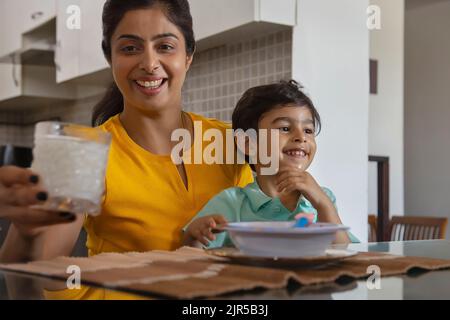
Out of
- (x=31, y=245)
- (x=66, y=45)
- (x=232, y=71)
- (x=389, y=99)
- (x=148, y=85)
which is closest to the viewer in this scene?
(x=31, y=245)

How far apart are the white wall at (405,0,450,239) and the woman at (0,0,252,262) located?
4820mm

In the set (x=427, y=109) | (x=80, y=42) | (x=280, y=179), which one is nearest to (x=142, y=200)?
(x=280, y=179)

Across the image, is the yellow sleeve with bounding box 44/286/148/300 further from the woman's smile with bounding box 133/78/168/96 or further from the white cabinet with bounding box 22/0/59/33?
the white cabinet with bounding box 22/0/59/33

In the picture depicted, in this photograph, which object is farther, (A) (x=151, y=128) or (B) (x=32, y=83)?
(B) (x=32, y=83)

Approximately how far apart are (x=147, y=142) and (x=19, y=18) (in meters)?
2.80

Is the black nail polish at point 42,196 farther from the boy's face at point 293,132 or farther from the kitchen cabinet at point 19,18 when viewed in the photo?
the kitchen cabinet at point 19,18

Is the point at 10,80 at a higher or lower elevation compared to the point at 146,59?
higher

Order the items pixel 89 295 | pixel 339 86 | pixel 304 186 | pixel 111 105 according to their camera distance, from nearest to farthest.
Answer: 1. pixel 89 295
2. pixel 304 186
3. pixel 111 105
4. pixel 339 86

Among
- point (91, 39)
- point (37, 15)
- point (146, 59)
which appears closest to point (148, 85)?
point (146, 59)

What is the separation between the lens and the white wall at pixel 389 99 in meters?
4.72

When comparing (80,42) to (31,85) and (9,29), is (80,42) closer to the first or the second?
(31,85)

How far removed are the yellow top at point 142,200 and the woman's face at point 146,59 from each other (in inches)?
4.5

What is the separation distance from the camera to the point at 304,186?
54.9 inches

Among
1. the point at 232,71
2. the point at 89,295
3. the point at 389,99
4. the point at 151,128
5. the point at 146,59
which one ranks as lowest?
the point at 89,295
